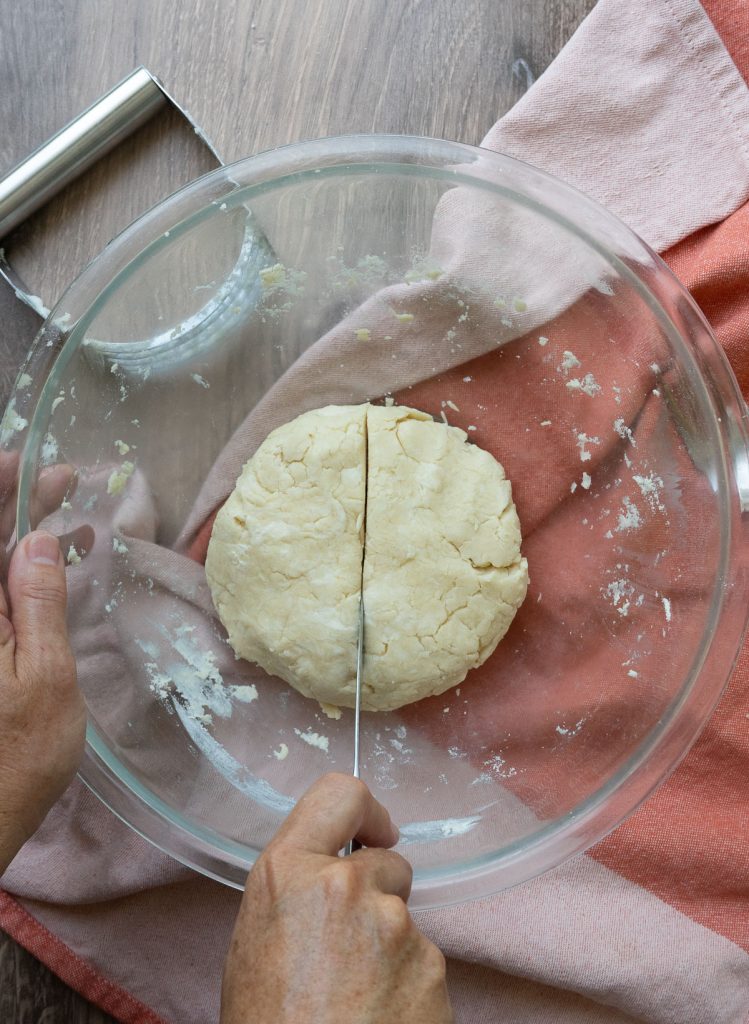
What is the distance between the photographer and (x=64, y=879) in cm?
125

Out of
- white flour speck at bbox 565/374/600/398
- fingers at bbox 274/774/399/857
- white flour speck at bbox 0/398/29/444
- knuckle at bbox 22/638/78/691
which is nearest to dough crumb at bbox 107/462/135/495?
white flour speck at bbox 0/398/29/444

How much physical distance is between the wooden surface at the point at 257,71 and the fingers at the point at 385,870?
1.02 m

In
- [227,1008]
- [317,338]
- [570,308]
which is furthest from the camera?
[317,338]

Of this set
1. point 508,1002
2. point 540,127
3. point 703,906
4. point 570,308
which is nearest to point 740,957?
point 703,906

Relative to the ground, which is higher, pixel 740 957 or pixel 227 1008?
pixel 227 1008

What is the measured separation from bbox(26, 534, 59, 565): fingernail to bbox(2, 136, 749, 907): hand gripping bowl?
11cm

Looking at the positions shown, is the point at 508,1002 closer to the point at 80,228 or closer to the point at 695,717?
the point at 695,717

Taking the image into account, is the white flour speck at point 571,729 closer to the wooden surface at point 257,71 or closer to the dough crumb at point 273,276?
the dough crumb at point 273,276

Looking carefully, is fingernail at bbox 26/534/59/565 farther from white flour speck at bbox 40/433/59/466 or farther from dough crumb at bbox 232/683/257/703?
dough crumb at bbox 232/683/257/703

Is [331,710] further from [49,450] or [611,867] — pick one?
[49,450]

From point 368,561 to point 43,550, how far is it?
1.61 feet

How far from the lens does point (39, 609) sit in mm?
1064

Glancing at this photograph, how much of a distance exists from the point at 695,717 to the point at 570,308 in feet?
2.15

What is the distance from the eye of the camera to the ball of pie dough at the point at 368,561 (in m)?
1.28
